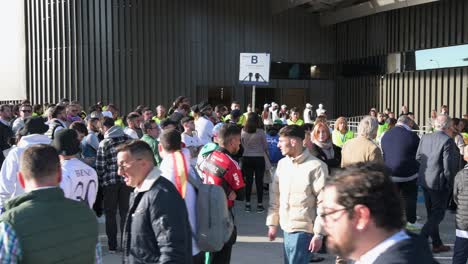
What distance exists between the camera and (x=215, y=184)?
4.99 meters

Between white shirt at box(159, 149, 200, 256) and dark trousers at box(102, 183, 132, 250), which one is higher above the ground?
white shirt at box(159, 149, 200, 256)

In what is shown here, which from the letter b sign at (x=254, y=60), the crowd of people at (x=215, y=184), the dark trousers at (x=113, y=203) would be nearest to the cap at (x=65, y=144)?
the crowd of people at (x=215, y=184)

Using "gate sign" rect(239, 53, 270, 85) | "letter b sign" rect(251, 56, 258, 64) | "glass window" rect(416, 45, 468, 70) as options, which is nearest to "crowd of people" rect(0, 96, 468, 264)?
"gate sign" rect(239, 53, 270, 85)

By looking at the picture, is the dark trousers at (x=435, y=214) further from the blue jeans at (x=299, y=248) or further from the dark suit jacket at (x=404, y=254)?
the dark suit jacket at (x=404, y=254)

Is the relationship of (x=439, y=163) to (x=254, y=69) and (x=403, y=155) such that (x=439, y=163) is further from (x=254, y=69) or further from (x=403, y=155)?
(x=254, y=69)

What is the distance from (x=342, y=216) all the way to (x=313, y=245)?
266 cm

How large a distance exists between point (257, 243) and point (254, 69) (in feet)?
15.5

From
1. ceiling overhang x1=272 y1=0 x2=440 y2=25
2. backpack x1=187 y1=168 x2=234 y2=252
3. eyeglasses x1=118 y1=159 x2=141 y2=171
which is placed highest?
ceiling overhang x1=272 y1=0 x2=440 y2=25

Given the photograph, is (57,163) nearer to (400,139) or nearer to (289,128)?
(289,128)

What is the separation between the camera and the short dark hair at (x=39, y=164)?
2.83m

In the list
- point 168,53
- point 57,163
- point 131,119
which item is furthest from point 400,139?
point 168,53

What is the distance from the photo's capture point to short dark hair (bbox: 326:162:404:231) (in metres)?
1.80

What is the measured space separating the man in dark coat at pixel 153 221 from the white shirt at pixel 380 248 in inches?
60.9

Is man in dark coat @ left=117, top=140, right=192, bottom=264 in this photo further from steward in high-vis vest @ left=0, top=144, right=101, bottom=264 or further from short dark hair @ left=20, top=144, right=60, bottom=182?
short dark hair @ left=20, top=144, right=60, bottom=182
